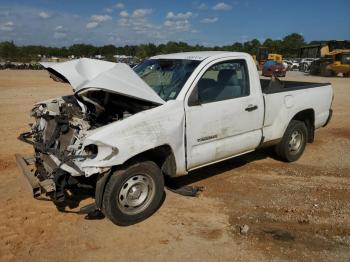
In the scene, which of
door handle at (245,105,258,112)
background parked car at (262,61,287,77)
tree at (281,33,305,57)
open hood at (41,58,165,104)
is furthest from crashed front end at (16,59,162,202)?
tree at (281,33,305,57)

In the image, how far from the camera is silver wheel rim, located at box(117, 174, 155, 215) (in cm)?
432

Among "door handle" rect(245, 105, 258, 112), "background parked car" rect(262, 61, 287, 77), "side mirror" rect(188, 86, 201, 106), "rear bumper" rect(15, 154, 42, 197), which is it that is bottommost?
"background parked car" rect(262, 61, 287, 77)

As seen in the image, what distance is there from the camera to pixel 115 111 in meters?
4.82

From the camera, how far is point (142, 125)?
419 cm

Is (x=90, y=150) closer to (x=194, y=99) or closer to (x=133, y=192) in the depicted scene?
(x=133, y=192)

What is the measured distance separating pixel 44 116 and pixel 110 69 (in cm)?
117

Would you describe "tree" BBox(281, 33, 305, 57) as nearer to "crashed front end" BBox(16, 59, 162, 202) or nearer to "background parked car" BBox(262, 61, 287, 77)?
"background parked car" BBox(262, 61, 287, 77)

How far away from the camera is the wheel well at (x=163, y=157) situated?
4518mm

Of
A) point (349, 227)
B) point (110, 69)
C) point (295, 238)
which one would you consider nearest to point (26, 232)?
point (110, 69)

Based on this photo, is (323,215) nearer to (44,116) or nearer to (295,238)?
(295,238)

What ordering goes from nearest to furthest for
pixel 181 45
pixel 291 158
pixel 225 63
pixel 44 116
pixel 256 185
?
pixel 44 116, pixel 225 63, pixel 256 185, pixel 291 158, pixel 181 45

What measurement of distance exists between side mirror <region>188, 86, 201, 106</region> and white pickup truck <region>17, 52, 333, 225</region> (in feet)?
0.04

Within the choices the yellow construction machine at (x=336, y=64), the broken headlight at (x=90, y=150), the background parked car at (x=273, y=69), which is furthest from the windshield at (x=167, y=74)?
the yellow construction machine at (x=336, y=64)

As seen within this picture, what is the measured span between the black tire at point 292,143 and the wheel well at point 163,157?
2.64 meters
